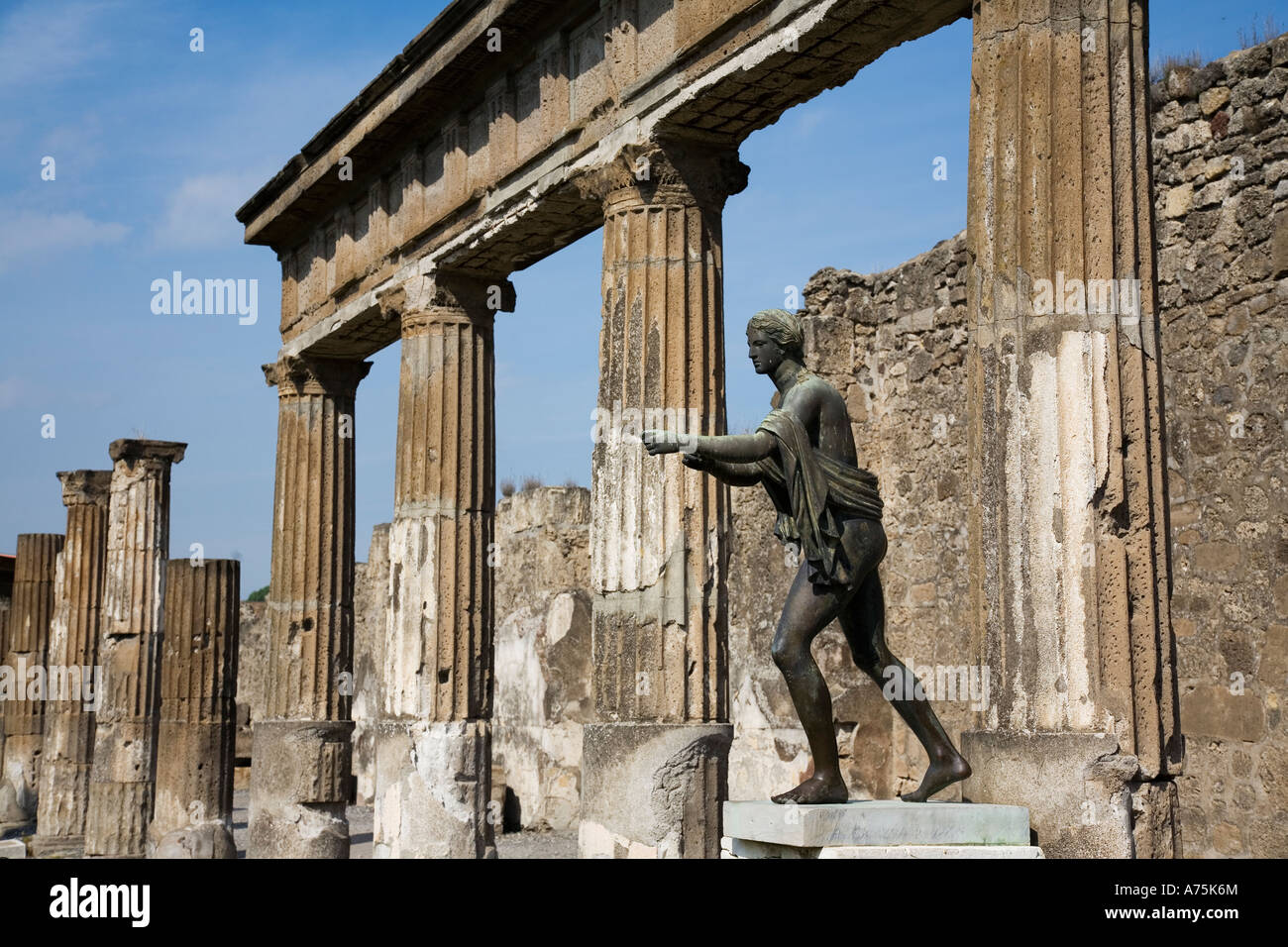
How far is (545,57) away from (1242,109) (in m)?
4.47

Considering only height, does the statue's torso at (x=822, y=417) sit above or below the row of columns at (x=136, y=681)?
above

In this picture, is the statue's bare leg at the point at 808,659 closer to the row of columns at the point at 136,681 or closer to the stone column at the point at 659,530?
the stone column at the point at 659,530

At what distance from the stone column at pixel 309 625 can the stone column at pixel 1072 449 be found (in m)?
8.34

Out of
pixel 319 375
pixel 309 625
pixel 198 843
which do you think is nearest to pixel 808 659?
pixel 309 625

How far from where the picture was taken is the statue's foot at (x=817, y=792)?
6012 mm

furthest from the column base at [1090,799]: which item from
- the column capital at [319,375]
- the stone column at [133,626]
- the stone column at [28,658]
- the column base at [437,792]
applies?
the stone column at [28,658]

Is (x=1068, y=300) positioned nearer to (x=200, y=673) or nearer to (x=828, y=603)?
(x=828, y=603)

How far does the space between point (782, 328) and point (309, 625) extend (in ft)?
27.3

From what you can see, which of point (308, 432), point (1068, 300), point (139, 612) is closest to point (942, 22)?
point (1068, 300)

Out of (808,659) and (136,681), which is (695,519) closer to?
(808,659)

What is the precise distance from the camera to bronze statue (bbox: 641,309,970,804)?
611 centimetres

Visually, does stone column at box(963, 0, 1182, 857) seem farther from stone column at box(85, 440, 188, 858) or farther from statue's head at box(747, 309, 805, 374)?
stone column at box(85, 440, 188, 858)

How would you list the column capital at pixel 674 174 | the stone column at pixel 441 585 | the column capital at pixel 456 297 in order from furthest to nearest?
the column capital at pixel 456 297 < the stone column at pixel 441 585 < the column capital at pixel 674 174

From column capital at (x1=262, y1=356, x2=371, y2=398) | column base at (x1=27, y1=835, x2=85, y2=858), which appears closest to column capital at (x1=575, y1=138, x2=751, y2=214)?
column capital at (x1=262, y1=356, x2=371, y2=398)
